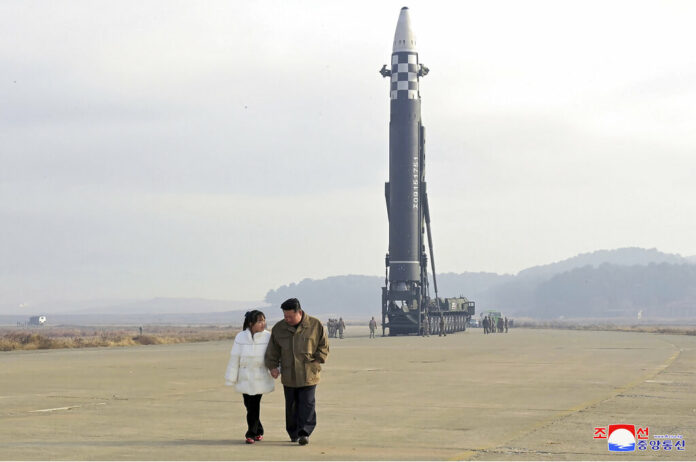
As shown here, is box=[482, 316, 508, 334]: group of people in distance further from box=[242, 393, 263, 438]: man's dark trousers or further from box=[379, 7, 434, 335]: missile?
box=[242, 393, 263, 438]: man's dark trousers

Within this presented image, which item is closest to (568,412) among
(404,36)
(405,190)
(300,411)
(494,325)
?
(300,411)

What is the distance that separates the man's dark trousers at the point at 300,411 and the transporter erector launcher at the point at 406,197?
4872cm

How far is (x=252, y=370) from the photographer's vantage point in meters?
11.8

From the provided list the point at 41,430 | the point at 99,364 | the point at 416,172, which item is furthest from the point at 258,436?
the point at 416,172

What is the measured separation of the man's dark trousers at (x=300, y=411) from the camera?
11672mm

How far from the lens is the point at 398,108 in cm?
5997

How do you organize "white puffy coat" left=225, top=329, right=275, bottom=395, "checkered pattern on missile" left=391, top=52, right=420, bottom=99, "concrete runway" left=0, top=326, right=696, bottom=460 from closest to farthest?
"concrete runway" left=0, top=326, right=696, bottom=460
"white puffy coat" left=225, top=329, right=275, bottom=395
"checkered pattern on missile" left=391, top=52, right=420, bottom=99

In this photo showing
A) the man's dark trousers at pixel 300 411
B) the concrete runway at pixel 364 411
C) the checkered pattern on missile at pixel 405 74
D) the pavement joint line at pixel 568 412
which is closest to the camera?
the pavement joint line at pixel 568 412

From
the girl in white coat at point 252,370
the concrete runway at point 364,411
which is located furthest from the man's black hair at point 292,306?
the concrete runway at point 364,411

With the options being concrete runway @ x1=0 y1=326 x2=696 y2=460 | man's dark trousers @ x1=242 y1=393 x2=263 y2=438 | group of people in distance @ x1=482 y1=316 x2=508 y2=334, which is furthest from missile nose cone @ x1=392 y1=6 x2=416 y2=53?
man's dark trousers @ x1=242 y1=393 x2=263 y2=438

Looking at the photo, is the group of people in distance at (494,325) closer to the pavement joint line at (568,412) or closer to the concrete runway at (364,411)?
the concrete runway at (364,411)

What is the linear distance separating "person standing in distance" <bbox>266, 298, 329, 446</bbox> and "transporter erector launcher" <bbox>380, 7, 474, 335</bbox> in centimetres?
4860

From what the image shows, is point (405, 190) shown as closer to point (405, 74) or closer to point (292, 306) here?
point (405, 74)

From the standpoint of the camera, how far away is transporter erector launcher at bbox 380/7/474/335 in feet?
197
